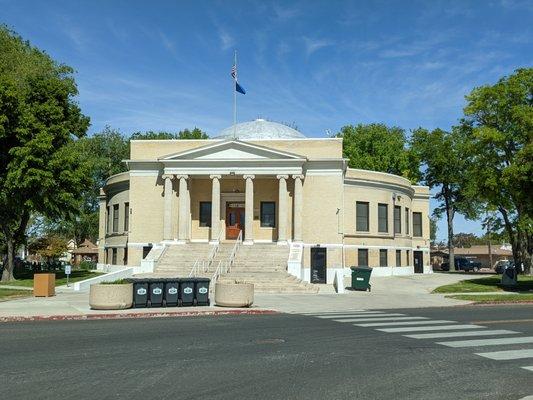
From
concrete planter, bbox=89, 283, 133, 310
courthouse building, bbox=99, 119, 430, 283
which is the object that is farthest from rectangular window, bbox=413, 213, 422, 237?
concrete planter, bbox=89, 283, 133, 310

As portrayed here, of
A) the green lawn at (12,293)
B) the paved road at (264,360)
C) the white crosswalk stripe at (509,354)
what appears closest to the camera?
the paved road at (264,360)

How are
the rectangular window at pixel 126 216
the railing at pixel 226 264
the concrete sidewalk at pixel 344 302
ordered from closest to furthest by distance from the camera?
the concrete sidewalk at pixel 344 302 < the railing at pixel 226 264 < the rectangular window at pixel 126 216

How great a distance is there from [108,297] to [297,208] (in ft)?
64.5

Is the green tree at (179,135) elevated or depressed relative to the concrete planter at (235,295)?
elevated

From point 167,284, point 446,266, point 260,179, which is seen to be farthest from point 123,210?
point 446,266

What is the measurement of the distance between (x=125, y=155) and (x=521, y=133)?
47.5m

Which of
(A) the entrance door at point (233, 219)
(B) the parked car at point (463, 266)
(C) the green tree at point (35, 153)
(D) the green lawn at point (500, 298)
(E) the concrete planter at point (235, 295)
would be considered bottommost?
(D) the green lawn at point (500, 298)

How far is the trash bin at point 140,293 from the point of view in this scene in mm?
20250

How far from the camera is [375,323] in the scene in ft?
51.4

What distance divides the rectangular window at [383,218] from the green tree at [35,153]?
20.8 m

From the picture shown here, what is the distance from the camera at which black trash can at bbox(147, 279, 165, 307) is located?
20.4 meters

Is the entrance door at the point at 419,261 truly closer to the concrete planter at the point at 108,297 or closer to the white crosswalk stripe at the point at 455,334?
the concrete planter at the point at 108,297

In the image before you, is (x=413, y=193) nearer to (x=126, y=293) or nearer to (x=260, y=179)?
(x=260, y=179)

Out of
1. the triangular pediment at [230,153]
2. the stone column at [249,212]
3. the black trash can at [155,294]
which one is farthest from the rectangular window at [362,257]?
the black trash can at [155,294]
